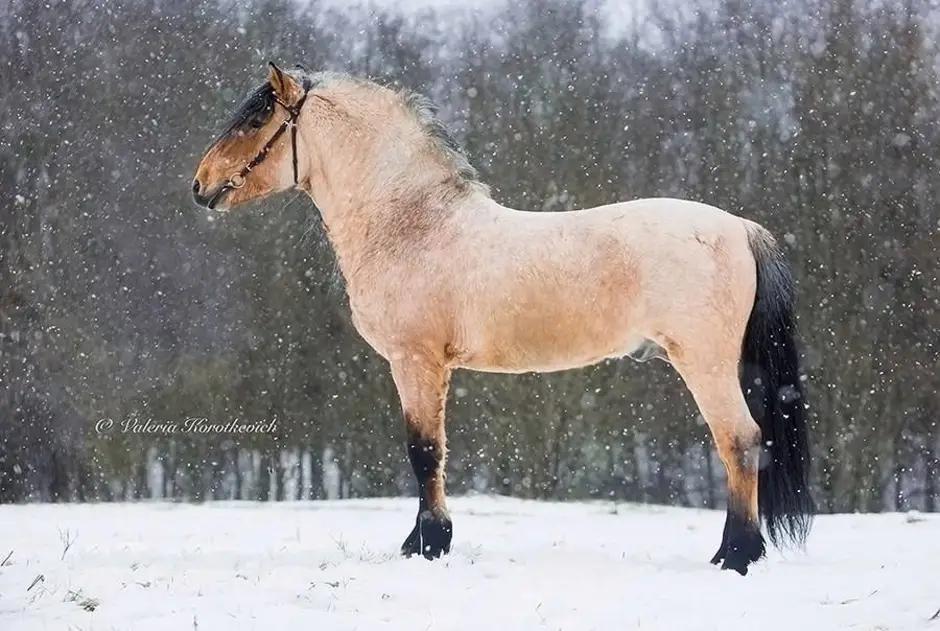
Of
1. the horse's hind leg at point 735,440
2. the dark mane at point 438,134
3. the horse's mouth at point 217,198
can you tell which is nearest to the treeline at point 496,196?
the horse's mouth at point 217,198

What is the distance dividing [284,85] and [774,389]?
3.72m

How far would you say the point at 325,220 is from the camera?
6.08 metres

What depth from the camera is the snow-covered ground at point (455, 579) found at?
3756 millimetres

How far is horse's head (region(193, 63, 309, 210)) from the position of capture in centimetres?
590

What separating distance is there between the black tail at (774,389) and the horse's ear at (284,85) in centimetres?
312

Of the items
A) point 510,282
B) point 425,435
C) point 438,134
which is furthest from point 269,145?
point 425,435

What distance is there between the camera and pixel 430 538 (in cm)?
536

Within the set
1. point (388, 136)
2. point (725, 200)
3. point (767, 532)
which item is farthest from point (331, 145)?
point (725, 200)

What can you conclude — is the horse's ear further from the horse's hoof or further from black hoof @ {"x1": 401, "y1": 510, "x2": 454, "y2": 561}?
the horse's hoof

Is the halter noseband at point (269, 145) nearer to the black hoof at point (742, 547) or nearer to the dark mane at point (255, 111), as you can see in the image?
the dark mane at point (255, 111)

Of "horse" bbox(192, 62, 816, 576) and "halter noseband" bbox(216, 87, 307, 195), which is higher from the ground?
"halter noseband" bbox(216, 87, 307, 195)

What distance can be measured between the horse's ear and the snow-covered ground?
2988mm

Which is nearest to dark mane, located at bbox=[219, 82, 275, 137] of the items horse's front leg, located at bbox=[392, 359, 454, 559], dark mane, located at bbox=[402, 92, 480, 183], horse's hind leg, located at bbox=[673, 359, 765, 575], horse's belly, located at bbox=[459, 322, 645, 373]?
dark mane, located at bbox=[402, 92, 480, 183]

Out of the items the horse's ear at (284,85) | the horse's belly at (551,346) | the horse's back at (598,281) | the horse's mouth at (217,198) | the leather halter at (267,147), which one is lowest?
the horse's belly at (551,346)
